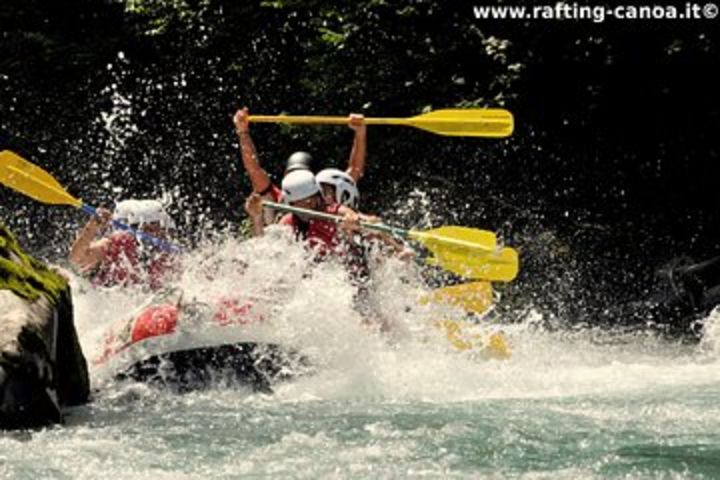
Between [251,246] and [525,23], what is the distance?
4.86 metres

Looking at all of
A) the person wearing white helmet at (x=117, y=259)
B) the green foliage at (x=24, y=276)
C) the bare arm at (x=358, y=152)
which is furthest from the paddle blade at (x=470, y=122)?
the green foliage at (x=24, y=276)

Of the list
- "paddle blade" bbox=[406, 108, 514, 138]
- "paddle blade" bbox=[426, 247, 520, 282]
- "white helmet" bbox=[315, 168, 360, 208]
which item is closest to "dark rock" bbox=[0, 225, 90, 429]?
"white helmet" bbox=[315, 168, 360, 208]

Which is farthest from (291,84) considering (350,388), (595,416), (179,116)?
(595,416)

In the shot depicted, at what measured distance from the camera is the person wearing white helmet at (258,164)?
9438 mm

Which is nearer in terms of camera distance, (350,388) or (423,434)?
(423,434)

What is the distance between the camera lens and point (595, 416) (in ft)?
20.6

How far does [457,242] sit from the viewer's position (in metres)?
9.05

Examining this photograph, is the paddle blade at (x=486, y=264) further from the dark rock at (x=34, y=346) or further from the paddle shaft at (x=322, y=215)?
the dark rock at (x=34, y=346)

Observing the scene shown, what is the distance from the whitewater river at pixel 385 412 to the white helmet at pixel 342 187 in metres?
0.61

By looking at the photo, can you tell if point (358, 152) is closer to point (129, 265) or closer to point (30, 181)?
point (129, 265)

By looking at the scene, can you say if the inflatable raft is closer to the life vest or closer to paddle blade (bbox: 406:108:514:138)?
the life vest

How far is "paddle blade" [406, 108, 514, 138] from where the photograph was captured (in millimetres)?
10164

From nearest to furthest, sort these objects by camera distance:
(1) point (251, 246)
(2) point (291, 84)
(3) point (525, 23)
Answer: (1) point (251, 246) < (3) point (525, 23) < (2) point (291, 84)

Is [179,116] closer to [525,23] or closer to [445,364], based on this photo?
[525,23]
